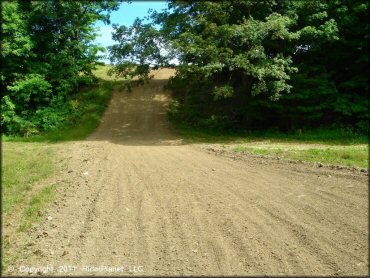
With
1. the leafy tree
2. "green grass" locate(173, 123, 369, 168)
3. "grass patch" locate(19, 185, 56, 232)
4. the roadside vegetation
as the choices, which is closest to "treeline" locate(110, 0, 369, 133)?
the leafy tree

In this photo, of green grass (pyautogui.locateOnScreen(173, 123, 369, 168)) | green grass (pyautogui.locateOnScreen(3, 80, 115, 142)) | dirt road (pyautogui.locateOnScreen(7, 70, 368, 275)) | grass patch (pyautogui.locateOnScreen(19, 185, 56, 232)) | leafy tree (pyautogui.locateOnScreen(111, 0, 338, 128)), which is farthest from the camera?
green grass (pyautogui.locateOnScreen(3, 80, 115, 142))

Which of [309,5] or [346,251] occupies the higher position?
[309,5]

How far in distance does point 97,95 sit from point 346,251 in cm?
2054

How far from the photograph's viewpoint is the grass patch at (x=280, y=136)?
15.4 m

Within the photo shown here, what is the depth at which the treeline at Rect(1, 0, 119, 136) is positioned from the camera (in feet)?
62.1

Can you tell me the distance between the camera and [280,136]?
54.7ft

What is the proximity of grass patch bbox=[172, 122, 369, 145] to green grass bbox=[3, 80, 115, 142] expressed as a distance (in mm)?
4628

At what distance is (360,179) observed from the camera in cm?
871

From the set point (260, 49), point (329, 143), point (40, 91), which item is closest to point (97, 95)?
point (40, 91)

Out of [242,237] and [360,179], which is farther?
[360,179]

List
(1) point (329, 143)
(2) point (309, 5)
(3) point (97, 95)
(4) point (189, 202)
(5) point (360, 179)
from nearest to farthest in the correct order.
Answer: (4) point (189, 202) < (5) point (360, 179) < (1) point (329, 143) < (2) point (309, 5) < (3) point (97, 95)

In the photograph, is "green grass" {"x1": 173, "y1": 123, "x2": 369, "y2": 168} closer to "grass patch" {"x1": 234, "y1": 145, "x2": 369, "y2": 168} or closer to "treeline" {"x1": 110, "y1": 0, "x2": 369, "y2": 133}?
"grass patch" {"x1": 234, "y1": 145, "x2": 369, "y2": 168}

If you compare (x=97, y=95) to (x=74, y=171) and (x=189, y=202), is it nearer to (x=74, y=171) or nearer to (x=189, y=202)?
(x=74, y=171)

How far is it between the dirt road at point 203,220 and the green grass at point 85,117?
6.62 meters
